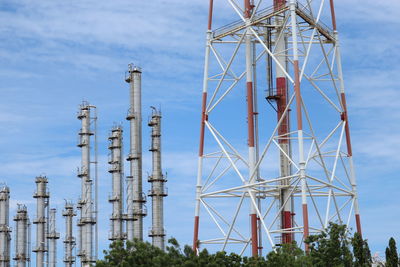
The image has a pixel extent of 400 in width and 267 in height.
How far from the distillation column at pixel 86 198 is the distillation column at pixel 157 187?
7004 mm

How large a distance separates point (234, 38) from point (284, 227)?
953 centimetres

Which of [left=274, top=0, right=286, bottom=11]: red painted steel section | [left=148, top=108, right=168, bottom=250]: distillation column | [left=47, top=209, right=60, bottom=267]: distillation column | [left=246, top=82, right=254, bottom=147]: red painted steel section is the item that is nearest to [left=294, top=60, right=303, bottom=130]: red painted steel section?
[left=246, top=82, right=254, bottom=147]: red painted steel section

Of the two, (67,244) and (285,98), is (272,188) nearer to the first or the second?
(285,98)

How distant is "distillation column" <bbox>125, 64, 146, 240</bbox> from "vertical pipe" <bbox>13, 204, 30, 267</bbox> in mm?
20712

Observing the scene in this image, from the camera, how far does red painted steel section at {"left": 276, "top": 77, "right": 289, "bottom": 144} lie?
43906mm

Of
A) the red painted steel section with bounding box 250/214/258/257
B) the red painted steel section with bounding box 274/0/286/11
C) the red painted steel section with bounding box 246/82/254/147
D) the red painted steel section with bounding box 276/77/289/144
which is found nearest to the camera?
the red painted steel section with bounding box 250/214/258/257

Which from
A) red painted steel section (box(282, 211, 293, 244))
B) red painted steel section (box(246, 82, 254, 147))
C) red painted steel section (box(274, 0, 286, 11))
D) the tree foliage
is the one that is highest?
red painted steel section (box(274, 0, 286, 11))

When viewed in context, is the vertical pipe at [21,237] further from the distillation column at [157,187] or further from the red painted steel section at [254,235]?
the red painted steel section at [254,235]

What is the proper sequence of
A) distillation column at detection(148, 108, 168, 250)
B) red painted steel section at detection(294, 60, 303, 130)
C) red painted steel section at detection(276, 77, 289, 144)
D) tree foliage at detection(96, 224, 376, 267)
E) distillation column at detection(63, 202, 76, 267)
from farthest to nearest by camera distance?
distillation column at detection(63, 202, 76, 267) → distillation column at detection(148, 108, 168, 250) → red painted steel section at detection(276, 77, 289, 144) → red painted steel section at detection(294, 60, 303, 130) → tree foliage at detection(96, 224, 376, 267)

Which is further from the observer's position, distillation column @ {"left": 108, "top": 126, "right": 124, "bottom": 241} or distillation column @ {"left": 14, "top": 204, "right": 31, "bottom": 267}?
distillation column @ {"left": 14, "top": 204, "right": 31, "bottom": 267}

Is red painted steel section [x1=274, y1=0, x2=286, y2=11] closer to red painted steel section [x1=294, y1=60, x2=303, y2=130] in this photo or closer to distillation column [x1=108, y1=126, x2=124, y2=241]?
red painted steel section [x1=294, y1=60, x2=303, y2=130]

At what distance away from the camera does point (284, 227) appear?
143 feet

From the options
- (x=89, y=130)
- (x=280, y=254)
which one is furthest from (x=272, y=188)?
(x=89, y=130)

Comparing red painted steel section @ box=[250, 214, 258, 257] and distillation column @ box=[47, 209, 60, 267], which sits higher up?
distillation column @ box=[47, 209, 60, 267]
